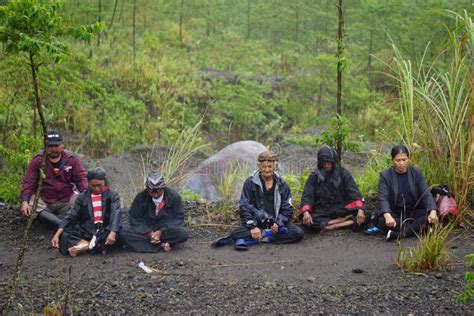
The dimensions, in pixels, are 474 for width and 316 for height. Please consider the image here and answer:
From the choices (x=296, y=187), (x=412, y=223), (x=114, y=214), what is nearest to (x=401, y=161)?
(x=412, y=223)

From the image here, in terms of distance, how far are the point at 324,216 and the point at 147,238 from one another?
79.7 inches

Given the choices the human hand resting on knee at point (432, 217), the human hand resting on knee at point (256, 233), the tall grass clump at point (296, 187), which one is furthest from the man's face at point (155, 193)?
the human hand resting on knee at point (432, 217)

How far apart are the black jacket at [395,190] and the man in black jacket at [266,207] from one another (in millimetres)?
964

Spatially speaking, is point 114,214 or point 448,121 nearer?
point 114,214

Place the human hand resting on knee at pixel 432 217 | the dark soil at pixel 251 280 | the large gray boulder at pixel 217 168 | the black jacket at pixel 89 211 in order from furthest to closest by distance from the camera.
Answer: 1. the large gray boulder at pixel 217 168
2. the black jacket at pixel 89 211
3. the human hand resting on knee at pixel 432 217
4. the dark soil at pixel 251 280

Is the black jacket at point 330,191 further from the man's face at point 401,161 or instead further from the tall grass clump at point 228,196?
the tall grass clump at point 228,196

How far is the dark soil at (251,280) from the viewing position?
4.57 m

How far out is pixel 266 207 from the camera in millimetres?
6879

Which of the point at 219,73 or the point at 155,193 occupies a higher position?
the point at 219,73

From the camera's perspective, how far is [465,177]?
21.3ft

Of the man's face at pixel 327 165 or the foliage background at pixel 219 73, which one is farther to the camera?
the foliage background at pixel 219 73

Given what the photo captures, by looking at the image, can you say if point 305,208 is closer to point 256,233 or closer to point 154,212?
point 256,233

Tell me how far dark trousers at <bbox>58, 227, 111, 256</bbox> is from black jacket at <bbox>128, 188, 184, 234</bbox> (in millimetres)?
362

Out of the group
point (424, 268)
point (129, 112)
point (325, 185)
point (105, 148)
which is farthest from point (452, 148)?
point (129, 112)
